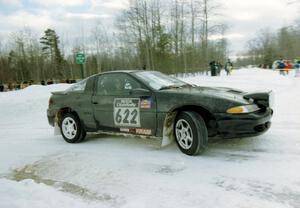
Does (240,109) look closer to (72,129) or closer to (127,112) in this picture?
(127,112)

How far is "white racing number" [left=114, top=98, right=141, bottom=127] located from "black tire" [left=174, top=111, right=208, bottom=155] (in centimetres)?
76

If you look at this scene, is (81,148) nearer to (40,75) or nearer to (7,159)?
(7,159)

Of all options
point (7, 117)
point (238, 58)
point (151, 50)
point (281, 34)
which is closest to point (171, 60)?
point (151, 50)

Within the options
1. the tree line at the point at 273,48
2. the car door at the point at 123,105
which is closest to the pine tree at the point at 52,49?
the tree line at the point at 273,48

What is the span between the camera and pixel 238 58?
10356 cm

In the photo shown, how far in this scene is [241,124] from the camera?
4.18 meters

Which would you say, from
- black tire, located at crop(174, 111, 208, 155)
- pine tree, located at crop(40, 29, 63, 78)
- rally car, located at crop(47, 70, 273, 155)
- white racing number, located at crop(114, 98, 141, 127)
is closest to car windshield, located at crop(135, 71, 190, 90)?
rally car, located at crop(47, 70, 273, 155)

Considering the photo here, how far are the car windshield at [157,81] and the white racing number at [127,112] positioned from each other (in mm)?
400

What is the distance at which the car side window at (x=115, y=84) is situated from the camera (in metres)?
5.15

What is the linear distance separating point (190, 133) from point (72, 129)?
9.24 feet

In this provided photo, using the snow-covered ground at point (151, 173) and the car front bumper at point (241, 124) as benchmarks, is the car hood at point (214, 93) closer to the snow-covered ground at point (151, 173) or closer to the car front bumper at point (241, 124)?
the car front bumper at point (241, 124)

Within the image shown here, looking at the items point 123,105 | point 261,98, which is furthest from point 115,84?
point 261,98

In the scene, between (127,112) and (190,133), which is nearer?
(190,133)

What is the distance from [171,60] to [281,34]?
49.8 meters
